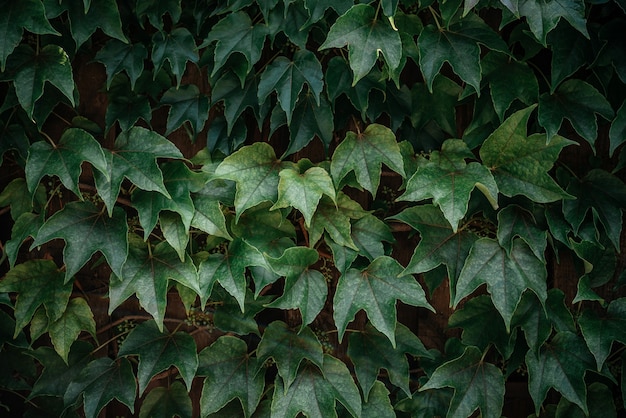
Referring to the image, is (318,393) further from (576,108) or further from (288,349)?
(576,108)

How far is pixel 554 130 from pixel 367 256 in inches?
19.4

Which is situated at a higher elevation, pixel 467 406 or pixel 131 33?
pixel 131 33

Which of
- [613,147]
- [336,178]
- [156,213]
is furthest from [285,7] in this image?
[613,147]

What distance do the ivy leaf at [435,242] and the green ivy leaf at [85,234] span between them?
0.62 metres

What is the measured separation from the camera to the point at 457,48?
1622mm

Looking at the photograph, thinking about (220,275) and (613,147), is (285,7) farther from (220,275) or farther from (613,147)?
(613,147)

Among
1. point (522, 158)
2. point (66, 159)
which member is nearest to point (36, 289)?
point (66, 159)

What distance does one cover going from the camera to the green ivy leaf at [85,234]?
1615mm

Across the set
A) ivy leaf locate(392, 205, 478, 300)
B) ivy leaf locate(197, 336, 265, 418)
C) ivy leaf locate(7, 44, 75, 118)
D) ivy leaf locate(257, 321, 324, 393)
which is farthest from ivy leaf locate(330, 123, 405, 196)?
ivy leaf locate(7, 44, 75, 118)

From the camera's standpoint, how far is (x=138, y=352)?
1.72m

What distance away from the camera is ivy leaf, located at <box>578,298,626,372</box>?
160 centimetres

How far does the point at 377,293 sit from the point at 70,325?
74cm

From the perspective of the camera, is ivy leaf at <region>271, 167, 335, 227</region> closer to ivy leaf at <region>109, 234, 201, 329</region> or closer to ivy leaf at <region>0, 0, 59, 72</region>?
ivy leaf at <region>109, 234, 201, 329</region>

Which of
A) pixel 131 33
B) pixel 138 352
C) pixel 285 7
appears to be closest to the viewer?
pixel 285 7
